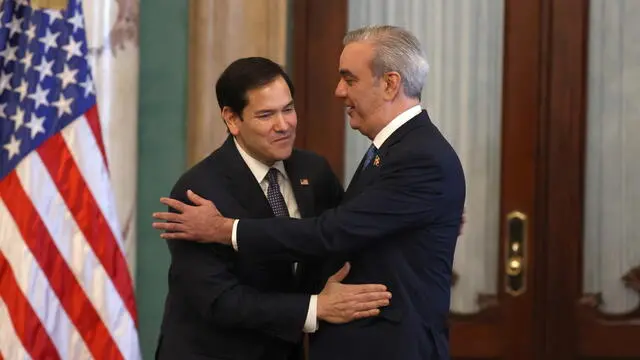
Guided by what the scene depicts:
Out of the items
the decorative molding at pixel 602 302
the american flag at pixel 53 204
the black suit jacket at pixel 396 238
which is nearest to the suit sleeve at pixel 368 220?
the black suit jacket at pixel 396 238

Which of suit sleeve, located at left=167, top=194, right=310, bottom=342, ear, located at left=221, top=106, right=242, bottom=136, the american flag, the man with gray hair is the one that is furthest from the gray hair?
the american flag

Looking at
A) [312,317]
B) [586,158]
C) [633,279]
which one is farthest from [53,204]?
[633,279]

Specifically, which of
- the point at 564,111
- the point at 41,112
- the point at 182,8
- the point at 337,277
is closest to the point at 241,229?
the point at 337,277

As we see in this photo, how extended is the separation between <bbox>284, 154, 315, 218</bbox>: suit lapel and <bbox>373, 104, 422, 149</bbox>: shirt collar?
0.93 feet

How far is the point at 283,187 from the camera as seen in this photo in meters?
2.73

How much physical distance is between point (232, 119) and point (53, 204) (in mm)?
1125

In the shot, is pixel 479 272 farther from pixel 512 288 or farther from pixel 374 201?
pixel 374 201

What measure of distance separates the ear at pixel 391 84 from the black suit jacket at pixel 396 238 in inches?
3.6

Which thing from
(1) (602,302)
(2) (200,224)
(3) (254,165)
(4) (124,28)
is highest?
(4) (124,28)

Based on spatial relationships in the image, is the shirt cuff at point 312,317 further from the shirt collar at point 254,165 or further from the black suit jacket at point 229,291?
the shirt collar at point 254,165

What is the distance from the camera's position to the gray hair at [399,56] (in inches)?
98.7

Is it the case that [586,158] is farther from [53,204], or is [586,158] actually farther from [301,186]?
[53,204]

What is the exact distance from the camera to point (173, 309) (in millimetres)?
2652

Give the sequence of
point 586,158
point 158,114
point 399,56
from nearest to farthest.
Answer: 1. point 399,56
2. point 158,114
3. point 586,158
